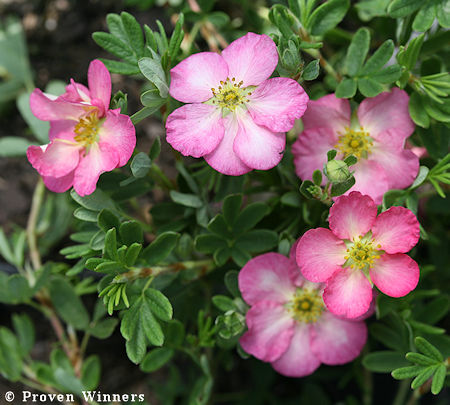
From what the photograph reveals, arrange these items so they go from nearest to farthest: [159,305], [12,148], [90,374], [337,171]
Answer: [337,171] → [159,305] → [90,374] → [12,148]

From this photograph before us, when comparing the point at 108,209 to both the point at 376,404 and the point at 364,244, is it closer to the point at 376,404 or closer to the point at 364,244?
the point at 364,244

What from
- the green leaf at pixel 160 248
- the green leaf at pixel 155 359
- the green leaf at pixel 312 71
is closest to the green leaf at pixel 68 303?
the green leaf at pixel 155 359

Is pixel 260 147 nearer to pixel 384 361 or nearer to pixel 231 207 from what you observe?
pixel 231 207

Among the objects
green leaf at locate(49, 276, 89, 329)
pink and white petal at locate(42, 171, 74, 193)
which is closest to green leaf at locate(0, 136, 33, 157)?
green leaf at locate(49, 276, 89, 329)

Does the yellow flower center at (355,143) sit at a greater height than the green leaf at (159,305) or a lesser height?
greater

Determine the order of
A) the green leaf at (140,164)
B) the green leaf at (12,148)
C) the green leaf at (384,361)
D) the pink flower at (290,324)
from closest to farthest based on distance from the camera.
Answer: the green leaf at (140,164), the pink flower at (290,324), the green leaf at (384,361), the green leaf at (12,148)

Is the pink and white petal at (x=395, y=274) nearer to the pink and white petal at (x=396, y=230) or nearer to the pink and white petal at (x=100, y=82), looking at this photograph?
the pink and white petal at (x=396, y=230)

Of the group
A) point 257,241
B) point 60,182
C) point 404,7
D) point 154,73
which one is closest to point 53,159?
point 60,182
